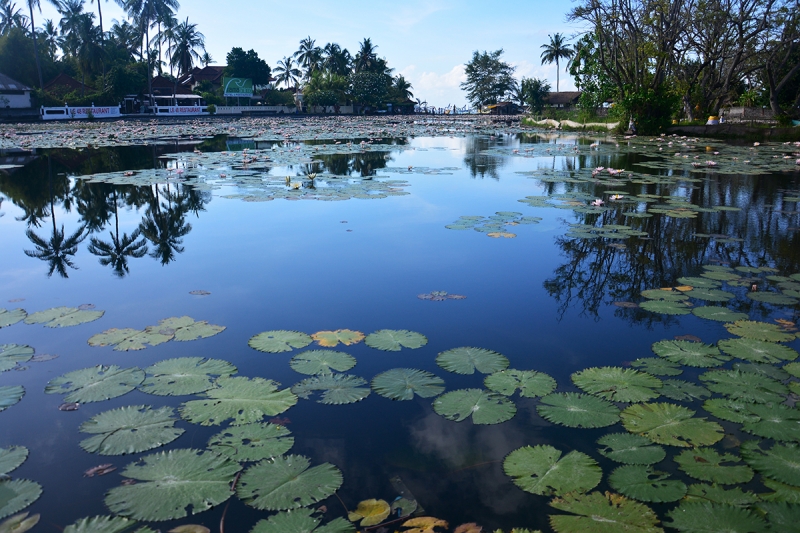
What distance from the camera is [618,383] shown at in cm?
238

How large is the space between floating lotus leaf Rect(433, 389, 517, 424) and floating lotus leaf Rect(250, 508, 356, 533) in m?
0.69

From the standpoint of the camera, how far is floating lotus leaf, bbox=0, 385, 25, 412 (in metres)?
2.22

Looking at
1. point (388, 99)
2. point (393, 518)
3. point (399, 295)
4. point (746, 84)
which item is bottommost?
point (393, 518)

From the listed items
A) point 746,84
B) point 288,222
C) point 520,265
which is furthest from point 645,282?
point 746,84

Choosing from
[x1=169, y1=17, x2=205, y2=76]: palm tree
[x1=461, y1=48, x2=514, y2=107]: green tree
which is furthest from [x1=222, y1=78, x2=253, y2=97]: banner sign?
[x1=461, y1=48, x2=514, y2=107]: green tree

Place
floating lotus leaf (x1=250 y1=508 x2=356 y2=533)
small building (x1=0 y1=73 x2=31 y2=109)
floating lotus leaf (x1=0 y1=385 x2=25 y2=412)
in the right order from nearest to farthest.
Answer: floating lotus leaf (x1=250 y1=508 x2=356 y2=533)
floating lotus leaf (x1=0 y1=385 x2=25 y2=412)
small building (x1=0 y1=73 x2=31 y2=109)

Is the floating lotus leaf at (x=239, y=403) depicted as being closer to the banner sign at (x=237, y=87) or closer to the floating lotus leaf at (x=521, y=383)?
the floating lotus leaf at (x=521, y=383)

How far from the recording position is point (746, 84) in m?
28.9

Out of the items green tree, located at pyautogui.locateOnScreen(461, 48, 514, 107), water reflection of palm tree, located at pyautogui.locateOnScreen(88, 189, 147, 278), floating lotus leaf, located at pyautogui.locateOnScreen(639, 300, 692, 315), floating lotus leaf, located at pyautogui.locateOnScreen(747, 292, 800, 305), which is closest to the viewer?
floating lotus leaf, located at pyautogui.locateOnScreen(639, 300, 692, 315)

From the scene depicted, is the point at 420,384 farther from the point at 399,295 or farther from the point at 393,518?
the point at 399,295

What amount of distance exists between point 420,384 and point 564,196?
18.1 ft

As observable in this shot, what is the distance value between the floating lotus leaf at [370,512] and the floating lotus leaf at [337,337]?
1159 millimetres

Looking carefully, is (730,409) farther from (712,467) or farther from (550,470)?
(550,470)

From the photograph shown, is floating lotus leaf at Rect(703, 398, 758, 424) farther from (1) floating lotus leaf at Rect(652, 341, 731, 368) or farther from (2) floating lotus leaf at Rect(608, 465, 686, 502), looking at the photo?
(2) floating lotus leaf at Rect(608, 465, 686, 502)
